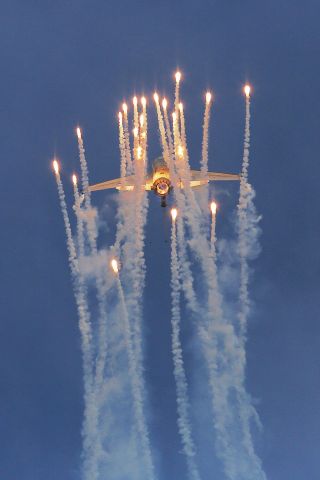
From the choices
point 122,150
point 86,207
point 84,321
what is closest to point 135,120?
point 122,150

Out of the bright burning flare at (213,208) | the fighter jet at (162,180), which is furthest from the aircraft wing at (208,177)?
the bright burning flare at (213,208)

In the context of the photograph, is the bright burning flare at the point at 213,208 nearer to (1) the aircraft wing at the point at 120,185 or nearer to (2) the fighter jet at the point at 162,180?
(2) the fighter jet at the point at 162,180

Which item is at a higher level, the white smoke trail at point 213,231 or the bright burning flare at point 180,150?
the bright burning flare at point 180,150

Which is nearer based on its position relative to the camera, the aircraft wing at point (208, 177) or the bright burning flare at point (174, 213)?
the bright burning flare at point (174, 213)

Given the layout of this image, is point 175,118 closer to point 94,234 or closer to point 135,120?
point 135,120

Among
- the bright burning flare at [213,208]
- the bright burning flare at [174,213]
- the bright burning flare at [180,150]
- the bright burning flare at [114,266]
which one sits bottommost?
the bright burning flare at [114,266]

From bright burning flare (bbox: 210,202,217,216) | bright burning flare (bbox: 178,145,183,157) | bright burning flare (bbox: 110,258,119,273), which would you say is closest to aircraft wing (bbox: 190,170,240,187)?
bright burning flare (bbox: 178,145,183,157)

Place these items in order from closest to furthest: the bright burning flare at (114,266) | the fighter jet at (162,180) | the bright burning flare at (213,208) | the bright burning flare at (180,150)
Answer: the bright burning flare at (114,266) → the bright burning flare at (213,208) → the bright burning flare at (180,150) → the fighter jet at (162,180)

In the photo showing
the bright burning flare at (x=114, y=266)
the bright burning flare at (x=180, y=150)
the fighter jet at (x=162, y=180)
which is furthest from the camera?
the fighter jet at (x=162, y=180)

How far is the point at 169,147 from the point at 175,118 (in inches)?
124

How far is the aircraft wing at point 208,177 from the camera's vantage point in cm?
8762

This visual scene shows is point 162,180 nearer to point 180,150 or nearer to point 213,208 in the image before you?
point 180,150

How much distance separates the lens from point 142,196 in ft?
275

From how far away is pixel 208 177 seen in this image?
91.0 metres
